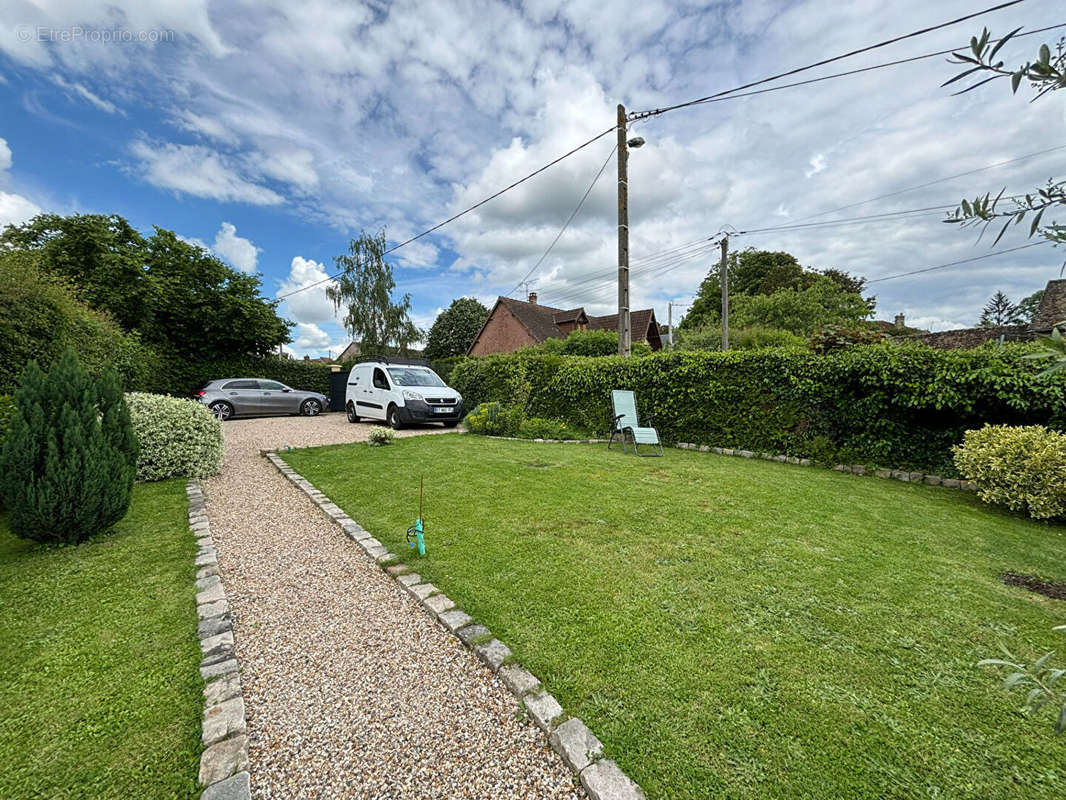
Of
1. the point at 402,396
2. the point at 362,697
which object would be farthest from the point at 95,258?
the point at 362,697

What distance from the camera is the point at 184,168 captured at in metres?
10.6

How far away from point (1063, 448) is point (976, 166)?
1023cm

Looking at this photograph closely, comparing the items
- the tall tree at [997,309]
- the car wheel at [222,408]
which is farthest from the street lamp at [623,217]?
the tall tree at [997,309]

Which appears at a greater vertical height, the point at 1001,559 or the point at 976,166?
the point at 976,166

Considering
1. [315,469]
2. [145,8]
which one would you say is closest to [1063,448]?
[315,469]

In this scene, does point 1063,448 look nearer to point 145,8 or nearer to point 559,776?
point 559,776

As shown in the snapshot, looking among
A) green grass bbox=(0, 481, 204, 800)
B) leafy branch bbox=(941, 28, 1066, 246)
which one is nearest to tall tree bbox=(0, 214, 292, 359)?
green grass bbox=(0, 481, 204, 800)

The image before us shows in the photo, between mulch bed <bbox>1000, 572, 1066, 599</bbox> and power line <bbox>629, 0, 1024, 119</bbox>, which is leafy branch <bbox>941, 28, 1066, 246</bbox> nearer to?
mulch bed <bbox>1000, 572, 1066, 599</bbox>

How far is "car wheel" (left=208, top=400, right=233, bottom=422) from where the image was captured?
12.2 meters

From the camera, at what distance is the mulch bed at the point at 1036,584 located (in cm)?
Result: 275

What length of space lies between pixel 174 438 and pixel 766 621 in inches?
272

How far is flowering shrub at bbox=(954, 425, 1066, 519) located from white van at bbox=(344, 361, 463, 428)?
927cm

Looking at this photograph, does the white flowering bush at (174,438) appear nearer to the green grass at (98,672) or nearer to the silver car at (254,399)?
the green grass at (98,672)

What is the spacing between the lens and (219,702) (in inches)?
72.3
